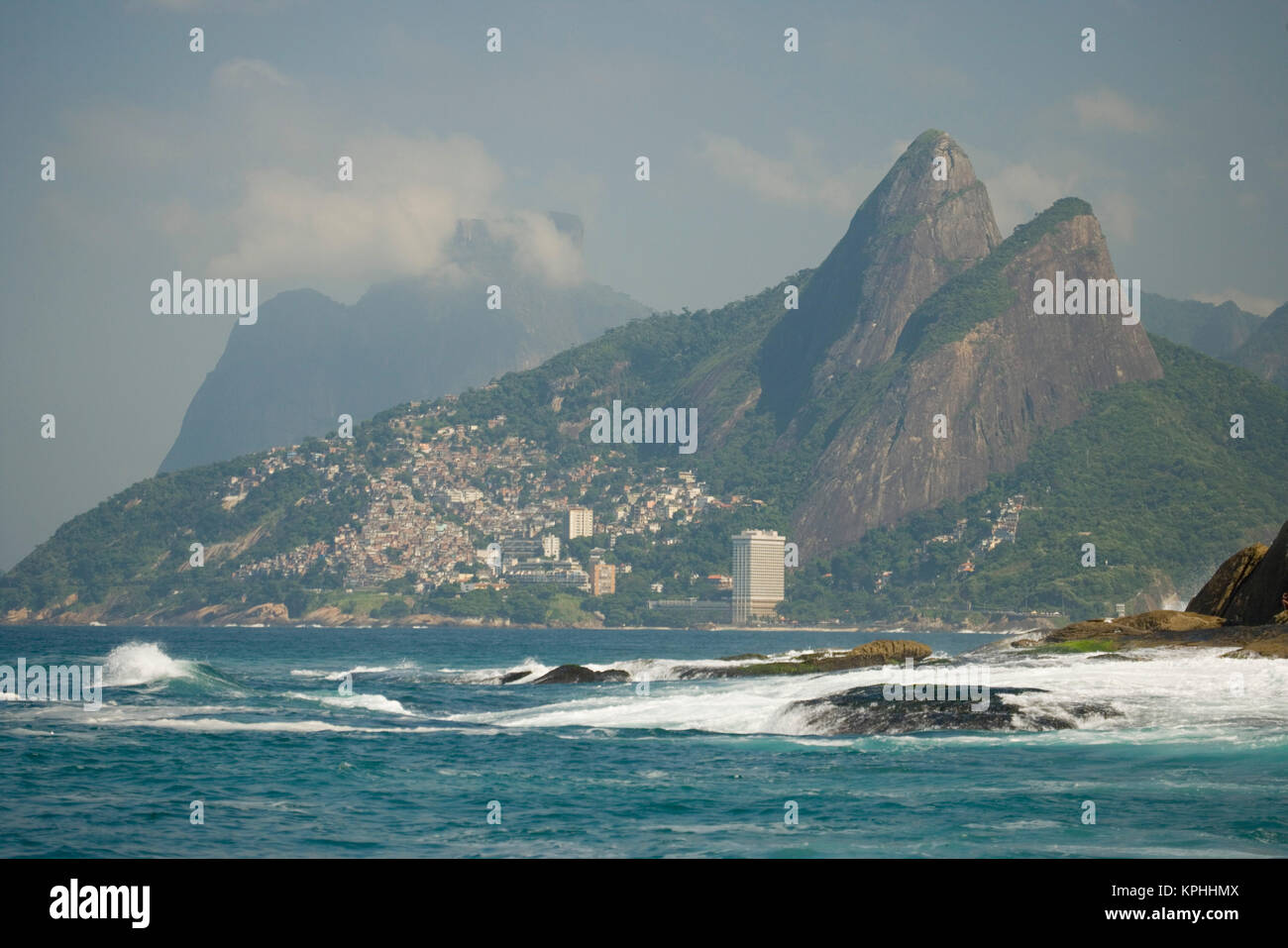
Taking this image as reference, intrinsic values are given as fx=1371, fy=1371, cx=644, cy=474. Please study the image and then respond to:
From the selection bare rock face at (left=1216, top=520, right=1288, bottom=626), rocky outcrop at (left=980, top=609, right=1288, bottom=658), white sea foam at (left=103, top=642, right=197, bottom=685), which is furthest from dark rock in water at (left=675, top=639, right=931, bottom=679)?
white sea foam at (left=103, top=642, right=197, bottom=685)

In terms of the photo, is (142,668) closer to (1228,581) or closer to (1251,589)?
(1228,581)

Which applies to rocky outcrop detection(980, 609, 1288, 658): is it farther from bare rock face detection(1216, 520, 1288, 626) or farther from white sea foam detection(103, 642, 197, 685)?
white sea foam detection(103, 642, 197, 685)

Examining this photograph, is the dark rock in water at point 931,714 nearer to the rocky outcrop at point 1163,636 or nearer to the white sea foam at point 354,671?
the rocky outcrop at point 1163,636

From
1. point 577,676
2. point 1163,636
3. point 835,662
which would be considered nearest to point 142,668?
point 577,676

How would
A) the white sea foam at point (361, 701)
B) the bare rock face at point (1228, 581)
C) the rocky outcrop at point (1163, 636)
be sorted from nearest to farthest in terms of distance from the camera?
the rocky outcrop at point (1163, 636) → the white sea foam at point (361, 701) → the bare rock face at point (1228, 581)

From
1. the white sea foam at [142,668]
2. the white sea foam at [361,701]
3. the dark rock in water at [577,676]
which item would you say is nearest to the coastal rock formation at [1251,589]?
the dark rock in water at [577,676]

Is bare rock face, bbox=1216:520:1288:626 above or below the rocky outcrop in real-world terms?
above

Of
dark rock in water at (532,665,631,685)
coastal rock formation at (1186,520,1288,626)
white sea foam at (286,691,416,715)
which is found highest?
coastal rock formation at (1186,520,1288,626)
